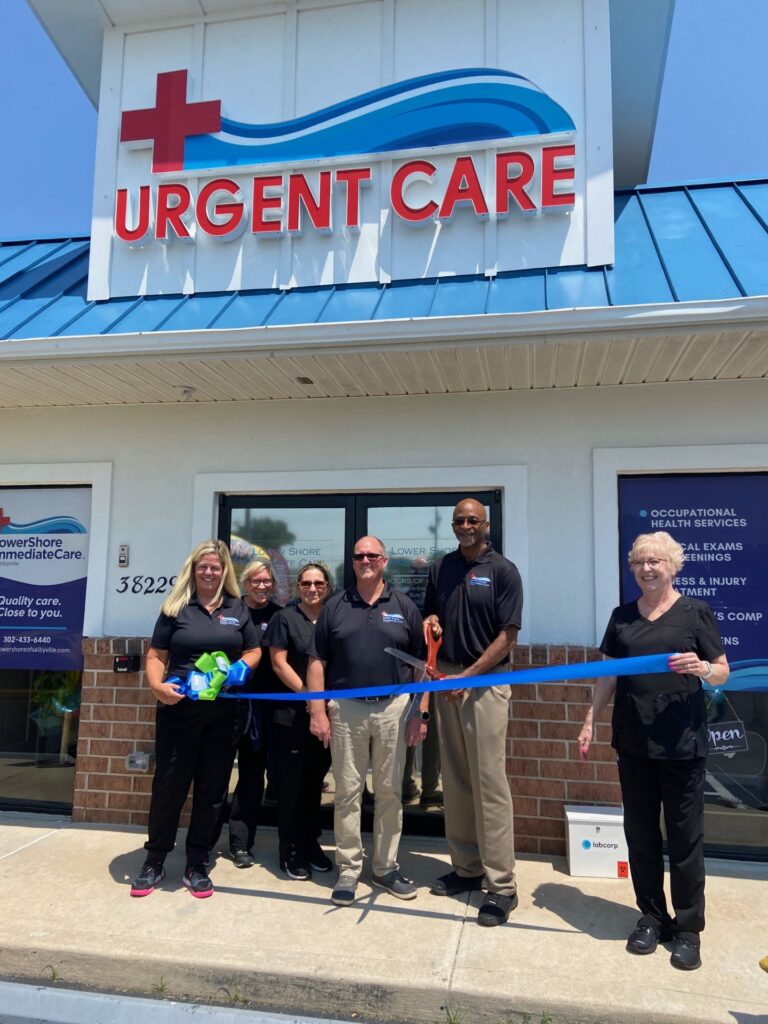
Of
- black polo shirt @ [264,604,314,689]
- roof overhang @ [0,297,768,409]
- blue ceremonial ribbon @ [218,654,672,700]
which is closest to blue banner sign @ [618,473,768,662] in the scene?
roof overhang @ [0,297,768,409]

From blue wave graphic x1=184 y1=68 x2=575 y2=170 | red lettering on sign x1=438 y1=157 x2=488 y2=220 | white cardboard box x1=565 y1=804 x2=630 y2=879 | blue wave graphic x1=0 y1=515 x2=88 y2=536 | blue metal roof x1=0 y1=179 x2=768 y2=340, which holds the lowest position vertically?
white cardboard box x1=565 y1=804 x2=630 y2=879

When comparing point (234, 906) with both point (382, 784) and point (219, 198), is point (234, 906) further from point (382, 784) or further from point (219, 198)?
point (219, 198)

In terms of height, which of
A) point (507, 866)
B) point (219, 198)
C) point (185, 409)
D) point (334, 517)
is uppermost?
point (219, 198)

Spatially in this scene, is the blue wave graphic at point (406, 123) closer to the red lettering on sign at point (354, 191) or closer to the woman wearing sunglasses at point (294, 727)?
the red lettering on sign at point (354, 191)

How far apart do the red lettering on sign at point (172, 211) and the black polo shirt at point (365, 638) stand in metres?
3.17

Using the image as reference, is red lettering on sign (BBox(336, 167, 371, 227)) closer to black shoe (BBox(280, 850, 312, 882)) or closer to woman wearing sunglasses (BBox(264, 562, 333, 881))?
woman wearing sunglasses (BBox(264, 562, 333, 881))

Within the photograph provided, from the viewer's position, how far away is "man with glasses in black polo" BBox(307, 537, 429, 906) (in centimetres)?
407

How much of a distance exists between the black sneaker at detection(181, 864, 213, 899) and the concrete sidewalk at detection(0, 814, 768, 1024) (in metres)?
0.05

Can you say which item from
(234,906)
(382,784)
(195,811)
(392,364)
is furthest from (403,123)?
(234,906)

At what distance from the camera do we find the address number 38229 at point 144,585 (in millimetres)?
5582

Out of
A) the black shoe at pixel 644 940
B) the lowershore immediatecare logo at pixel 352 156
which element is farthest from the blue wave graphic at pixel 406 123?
the black shoe at pixel 644 940

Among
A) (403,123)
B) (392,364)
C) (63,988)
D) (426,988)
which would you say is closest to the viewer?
(426,988)

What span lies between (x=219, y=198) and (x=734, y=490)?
168 inches

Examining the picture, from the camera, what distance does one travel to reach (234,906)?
158 inches
